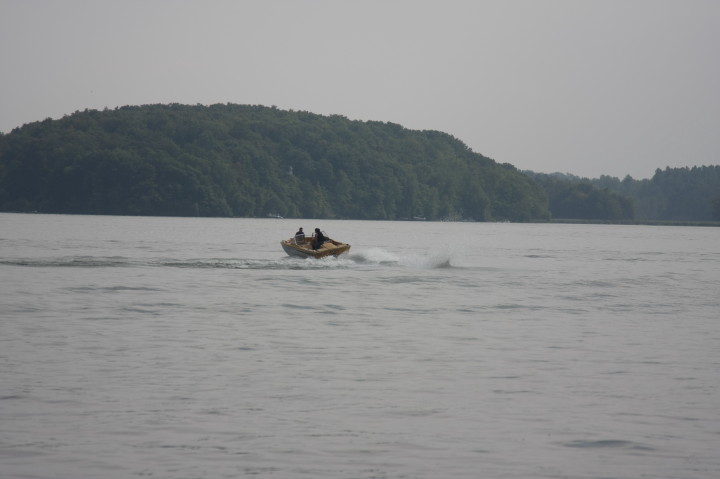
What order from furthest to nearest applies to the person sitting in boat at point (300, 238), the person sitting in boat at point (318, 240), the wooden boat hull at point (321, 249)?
the person sitting in boat at point (300, 238) < the wooden boat hull at point (321, 249) < the person sitting in boat at point (318, 240)

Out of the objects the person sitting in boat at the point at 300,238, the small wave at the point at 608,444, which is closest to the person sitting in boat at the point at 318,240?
the person sitting in boat at the point at 300,238

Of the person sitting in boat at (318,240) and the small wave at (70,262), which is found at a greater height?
the person sitting in boat at (318,240)

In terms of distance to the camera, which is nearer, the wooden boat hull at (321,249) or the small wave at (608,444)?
the small wave at (608,444)

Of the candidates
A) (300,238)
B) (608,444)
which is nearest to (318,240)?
(300,238)

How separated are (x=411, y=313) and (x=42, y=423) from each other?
54.1ft

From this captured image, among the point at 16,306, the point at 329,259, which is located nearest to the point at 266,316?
the point at 16,306

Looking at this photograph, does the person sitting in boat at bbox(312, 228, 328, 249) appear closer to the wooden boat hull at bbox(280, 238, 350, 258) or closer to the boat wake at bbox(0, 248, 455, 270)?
the wooden boat hull at bbox(280, 238, 350, 258)

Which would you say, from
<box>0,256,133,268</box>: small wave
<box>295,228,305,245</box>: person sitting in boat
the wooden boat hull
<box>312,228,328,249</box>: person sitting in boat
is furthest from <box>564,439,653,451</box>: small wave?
<box>295,228,305,245</box>: person sitting in boat

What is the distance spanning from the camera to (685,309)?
31203 mm

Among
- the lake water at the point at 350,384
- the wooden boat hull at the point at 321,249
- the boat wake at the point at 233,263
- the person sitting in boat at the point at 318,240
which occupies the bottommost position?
the lake water at the point at 350,384

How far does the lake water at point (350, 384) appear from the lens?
448 inches

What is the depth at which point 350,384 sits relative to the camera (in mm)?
15891

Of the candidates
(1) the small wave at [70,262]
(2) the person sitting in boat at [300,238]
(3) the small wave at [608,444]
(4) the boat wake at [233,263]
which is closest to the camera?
(3) the small wave at [608,444]

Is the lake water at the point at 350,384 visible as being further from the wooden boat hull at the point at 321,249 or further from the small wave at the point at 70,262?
the wooden boat hull at the point at 321,249
